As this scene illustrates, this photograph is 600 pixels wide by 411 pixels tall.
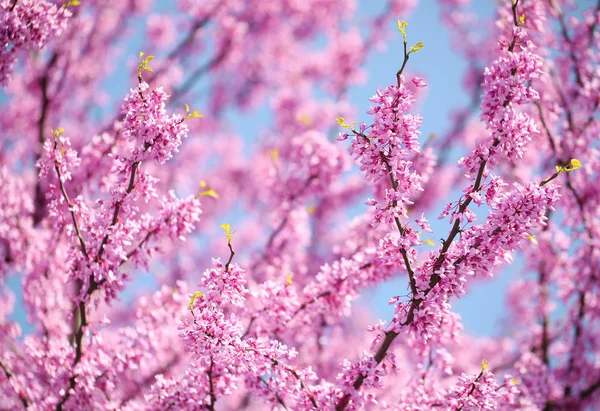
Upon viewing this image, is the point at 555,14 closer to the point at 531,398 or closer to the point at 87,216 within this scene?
the point at 531,398

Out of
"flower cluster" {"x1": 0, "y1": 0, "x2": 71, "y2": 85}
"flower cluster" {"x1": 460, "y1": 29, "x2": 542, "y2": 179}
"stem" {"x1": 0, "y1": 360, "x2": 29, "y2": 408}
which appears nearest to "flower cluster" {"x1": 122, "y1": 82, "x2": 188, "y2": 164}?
"flower cluster" {"x1": 0, "y1": 0, "x2": 71, "y2": 85}

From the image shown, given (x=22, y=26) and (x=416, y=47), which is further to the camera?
(x=22, y=26)

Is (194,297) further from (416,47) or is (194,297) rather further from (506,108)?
(506,108)

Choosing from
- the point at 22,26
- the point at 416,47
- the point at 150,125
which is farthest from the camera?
the point at 22,26

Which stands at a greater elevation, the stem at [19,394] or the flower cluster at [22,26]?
the flower cluster at [22,26]

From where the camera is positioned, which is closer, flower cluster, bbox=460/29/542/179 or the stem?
flower cluster, bbox=460/29/542/179

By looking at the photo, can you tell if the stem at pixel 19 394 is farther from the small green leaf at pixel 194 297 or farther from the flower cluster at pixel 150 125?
the flower cluster at pixel 150 125

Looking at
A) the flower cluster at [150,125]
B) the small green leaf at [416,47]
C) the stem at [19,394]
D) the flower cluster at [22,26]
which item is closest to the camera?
the small green leaf at [416,47]

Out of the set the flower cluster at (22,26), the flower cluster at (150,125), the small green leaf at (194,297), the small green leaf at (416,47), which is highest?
the small green leaf at (416,47)

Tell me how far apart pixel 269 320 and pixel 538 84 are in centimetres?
554

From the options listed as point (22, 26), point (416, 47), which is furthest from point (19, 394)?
point (416, 47)

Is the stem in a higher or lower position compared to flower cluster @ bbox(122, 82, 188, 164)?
lower

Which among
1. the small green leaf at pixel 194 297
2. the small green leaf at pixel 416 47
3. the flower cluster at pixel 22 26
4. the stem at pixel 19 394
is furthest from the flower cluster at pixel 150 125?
the stem at pixel 19 394

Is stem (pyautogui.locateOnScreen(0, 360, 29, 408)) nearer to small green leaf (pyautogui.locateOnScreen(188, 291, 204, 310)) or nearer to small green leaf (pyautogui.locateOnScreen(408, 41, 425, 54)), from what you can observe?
small green leaf (pyautogui.locateOnScreen(188, 291, 204, 310))
